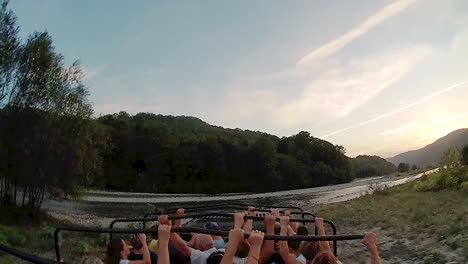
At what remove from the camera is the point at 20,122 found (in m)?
16.1

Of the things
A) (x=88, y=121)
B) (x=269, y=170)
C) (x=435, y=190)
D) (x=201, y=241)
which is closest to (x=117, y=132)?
(x=269, y=170)

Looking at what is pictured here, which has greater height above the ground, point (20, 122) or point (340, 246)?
point (20, 122)

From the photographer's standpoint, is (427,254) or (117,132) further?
(117,132)

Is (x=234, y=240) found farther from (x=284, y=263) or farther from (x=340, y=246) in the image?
(x=340, y=246)

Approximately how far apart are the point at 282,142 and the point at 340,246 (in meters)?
57.4

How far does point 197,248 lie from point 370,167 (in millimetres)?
79164

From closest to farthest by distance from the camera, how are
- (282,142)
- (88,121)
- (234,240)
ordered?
1. (234,240)
2. (88,121)
3. (282,142)

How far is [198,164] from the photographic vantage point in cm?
5747

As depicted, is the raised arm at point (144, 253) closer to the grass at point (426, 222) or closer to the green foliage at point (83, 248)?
the grass at point (426, 222)

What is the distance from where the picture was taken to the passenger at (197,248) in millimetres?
3357

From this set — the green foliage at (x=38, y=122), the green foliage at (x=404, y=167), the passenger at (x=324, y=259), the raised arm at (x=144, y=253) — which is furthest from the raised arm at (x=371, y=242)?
the green foliage at (x=404, y=167)

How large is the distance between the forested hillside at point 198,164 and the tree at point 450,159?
3611 cm

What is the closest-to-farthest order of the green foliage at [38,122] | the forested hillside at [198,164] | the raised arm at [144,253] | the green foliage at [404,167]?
the raised arm at [144,253], the green foliage at [38,122], the forested hillside at [198,164], the green foliage at [404,167]

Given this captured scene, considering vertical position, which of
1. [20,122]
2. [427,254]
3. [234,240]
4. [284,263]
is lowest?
[427,254]
